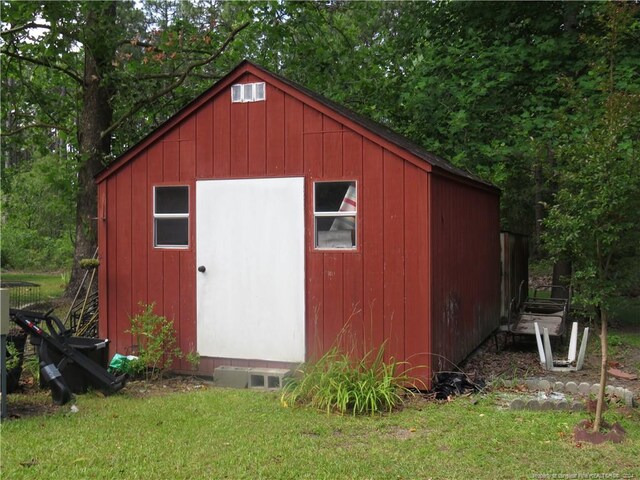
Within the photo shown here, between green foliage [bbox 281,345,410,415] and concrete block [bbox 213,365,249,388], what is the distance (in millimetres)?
628

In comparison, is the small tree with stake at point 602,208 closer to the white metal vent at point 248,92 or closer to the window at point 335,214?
the window at point 335,214

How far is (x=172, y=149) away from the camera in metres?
8.59

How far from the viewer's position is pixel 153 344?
810cm

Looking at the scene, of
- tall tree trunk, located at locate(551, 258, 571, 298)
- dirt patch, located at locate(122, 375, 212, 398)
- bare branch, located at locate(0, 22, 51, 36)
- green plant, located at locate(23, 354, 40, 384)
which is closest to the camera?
dirt patch, located at locate(122, 375, 212, 398)

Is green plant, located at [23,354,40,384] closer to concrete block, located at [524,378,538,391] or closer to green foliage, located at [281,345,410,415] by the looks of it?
green foliage, located at [281,345,410,415]

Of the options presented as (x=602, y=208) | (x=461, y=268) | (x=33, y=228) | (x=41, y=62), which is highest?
(x=41, y=62)

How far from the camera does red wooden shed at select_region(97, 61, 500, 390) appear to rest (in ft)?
24.5

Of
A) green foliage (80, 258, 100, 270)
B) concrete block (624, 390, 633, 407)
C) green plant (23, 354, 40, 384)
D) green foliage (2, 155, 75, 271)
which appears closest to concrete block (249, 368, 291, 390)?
green plant (23, 354, 40, 384)

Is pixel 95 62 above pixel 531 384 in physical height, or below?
above

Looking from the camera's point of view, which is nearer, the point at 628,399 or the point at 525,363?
the point at 628,399

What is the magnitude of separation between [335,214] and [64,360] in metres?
3.51

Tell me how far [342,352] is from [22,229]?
79.5ft

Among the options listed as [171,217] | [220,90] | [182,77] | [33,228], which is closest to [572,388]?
[171,217]

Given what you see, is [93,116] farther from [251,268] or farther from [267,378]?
[267,378]
